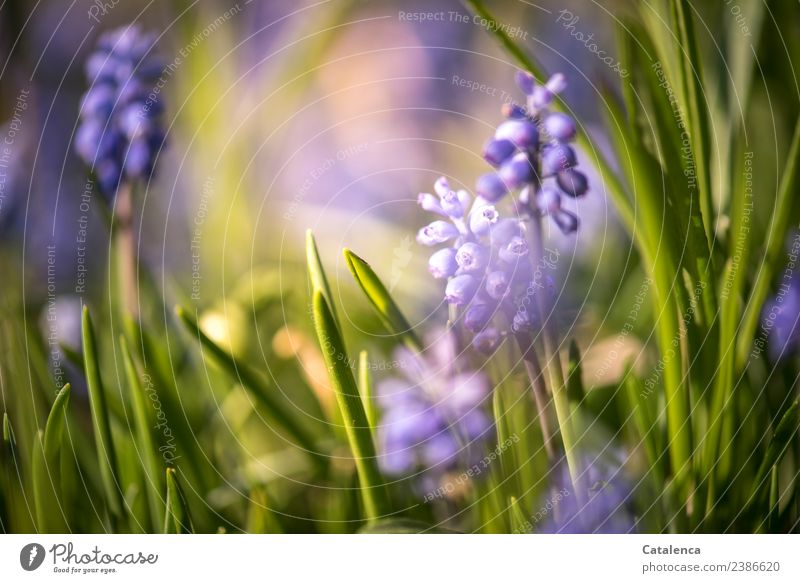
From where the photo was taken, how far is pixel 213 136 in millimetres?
550

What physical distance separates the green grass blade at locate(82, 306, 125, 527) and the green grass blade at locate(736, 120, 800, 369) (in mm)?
447

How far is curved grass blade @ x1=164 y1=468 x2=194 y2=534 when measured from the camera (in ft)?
1.60

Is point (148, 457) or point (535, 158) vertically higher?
point (535, 158)

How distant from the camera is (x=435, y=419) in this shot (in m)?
0.51

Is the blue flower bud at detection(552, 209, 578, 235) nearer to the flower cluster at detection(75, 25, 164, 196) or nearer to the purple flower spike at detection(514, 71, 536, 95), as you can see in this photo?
the purple flower spike at detection(514, 71, 536, 95)

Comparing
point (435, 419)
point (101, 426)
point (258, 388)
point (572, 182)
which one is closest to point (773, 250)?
point (572, 182)

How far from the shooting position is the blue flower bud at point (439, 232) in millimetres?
478

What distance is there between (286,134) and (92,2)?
18cm

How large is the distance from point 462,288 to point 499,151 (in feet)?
0.32

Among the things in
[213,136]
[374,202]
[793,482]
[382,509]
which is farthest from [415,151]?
[793,482]

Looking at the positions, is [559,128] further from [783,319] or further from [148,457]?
[148,457]
